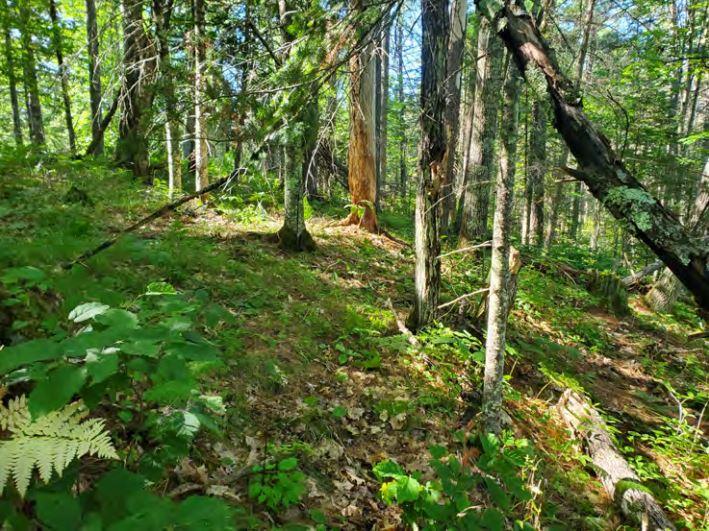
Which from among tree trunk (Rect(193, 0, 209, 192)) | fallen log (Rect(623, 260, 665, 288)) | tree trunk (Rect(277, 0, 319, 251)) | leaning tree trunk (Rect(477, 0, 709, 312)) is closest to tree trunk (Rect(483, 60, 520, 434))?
leaning tree trunk (Rect(477, 0, 709, 312))

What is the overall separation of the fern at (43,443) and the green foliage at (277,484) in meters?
1.32

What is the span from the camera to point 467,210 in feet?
31.5

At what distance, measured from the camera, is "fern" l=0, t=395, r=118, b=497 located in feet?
3.79

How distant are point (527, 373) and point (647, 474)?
153 cm

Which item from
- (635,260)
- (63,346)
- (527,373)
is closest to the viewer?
(63,346)

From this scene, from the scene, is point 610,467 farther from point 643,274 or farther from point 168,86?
point 643,274

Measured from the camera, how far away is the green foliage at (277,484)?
2.39 m

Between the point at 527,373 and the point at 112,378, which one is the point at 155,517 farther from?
the point at 527,373

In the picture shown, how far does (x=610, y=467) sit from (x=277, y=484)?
10.3ft

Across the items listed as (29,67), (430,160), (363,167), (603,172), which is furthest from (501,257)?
(29,67)

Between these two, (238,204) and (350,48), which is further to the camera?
(238,204)

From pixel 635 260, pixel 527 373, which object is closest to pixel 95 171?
pixel 527 373

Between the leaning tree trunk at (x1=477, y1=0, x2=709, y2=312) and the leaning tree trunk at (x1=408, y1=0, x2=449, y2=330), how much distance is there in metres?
1.69

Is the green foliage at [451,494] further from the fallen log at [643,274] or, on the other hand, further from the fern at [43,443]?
the fallen log at [643,274]
